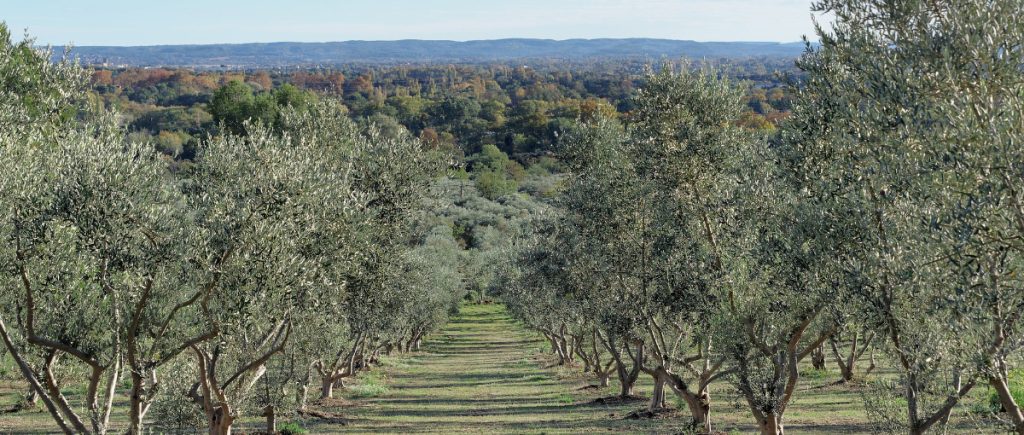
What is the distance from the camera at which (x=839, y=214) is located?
17812mm

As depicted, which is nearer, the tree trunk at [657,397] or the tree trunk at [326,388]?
the tree trunk at [657,397]

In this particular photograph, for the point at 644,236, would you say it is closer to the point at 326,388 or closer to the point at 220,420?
the point at 220,420

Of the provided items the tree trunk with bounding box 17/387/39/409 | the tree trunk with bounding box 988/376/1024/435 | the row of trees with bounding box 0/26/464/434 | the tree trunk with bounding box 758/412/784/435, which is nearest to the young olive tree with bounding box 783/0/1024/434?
the tree trunk with bounding box 988/376/1024/435

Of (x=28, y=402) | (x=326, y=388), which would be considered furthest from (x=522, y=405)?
(x=28, y=402)

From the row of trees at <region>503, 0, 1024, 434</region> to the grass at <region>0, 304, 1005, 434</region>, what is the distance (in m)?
3.46

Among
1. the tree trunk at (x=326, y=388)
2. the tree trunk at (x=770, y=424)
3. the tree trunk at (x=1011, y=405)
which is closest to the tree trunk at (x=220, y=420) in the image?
the tree trunk at (x=770, y=424)

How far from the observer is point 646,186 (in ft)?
89.3

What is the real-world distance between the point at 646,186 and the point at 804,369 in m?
27.3

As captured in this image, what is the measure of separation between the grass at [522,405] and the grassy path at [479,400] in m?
0.06

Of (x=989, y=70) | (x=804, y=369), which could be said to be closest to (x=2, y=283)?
(x=989, y=70)

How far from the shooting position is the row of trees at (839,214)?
1307 centimetres

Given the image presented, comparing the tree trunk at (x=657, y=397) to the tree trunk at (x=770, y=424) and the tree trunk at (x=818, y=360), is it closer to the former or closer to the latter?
the tree trunk at (x=770, y=424)

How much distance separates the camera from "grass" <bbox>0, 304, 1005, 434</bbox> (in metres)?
33.2

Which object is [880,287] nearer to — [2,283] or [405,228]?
[405,228]
